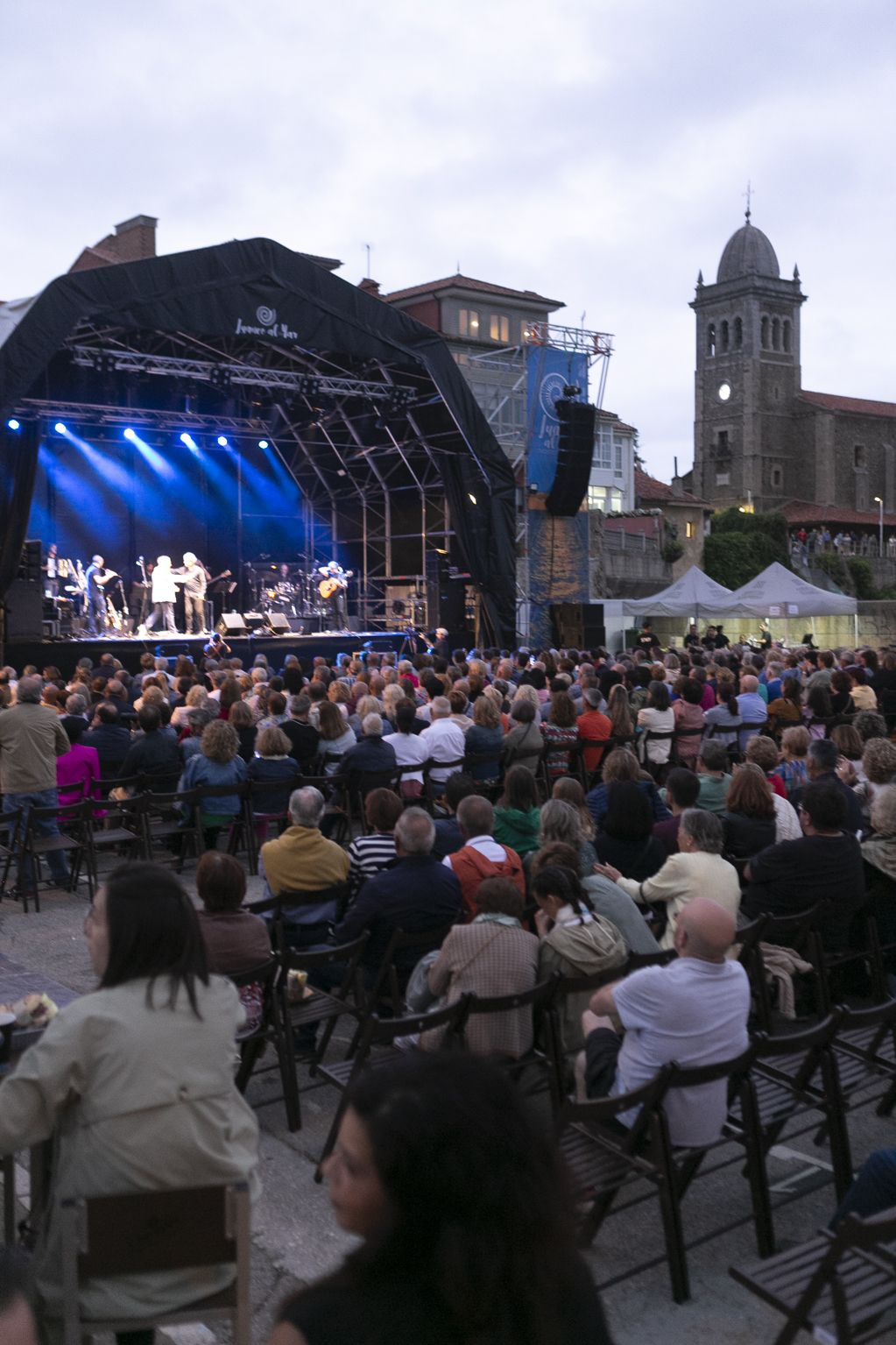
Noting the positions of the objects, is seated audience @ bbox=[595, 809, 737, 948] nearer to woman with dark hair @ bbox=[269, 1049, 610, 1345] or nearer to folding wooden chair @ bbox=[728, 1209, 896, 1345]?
folding wooden chair @ bbox=[728, 1209, 896, 1345]

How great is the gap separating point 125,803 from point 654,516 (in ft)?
108

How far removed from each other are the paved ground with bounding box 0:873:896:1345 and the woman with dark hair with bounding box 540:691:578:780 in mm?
4678

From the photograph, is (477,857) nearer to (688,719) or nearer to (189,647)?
(688,719)

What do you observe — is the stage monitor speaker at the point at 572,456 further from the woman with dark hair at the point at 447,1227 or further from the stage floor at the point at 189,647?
the woman with dark hair at the point at 447,1227

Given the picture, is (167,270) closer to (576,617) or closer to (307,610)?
(307,610)

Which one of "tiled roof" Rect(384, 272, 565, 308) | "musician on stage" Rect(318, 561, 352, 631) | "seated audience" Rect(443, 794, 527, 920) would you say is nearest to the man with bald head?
"seated audience" Rect(443, 794, 527, 920)

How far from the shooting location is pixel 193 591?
65.1 ft

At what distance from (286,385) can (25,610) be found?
4.98m

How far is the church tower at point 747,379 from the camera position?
66750mm

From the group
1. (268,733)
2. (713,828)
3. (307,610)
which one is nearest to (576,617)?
(307,610)

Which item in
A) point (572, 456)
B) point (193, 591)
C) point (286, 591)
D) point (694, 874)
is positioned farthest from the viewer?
point (286, 591)

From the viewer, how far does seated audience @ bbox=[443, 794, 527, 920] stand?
5086mm

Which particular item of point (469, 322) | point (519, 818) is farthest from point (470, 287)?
point (519, 818)

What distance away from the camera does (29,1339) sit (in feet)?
4.71
